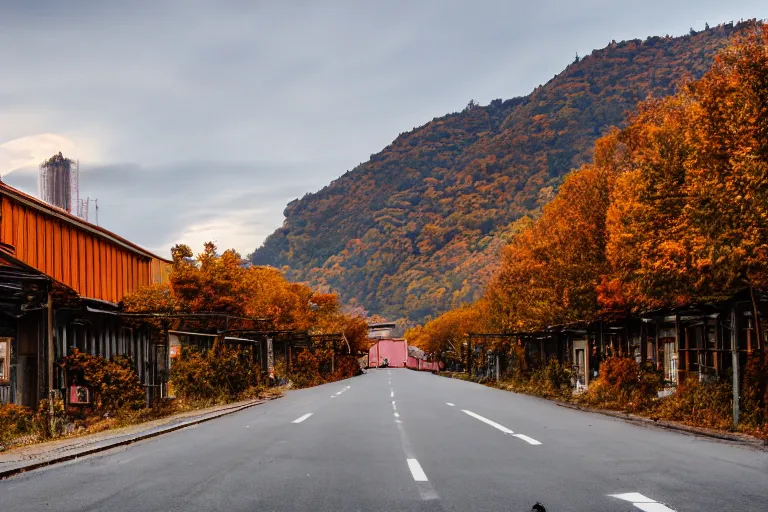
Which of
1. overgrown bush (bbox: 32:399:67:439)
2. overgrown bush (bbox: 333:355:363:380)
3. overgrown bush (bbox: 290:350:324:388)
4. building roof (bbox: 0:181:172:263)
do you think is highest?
building roof (bbox: 0:181:172:263)

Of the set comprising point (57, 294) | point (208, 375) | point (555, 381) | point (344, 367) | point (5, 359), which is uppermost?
point (57, 294)

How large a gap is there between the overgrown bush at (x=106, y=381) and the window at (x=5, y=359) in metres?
1.81

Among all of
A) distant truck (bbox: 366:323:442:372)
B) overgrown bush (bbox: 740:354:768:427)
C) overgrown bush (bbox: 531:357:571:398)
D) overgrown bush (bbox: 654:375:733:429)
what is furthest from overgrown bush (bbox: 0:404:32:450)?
distant truck (bbox: 366:323:442:372)

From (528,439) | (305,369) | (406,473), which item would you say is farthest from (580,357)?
(406,473)

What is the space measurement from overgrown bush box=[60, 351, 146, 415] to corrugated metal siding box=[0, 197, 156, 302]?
659cm

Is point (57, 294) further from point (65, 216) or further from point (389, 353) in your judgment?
point (389, 353)

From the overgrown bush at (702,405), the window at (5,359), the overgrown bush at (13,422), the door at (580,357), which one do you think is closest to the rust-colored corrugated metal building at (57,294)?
the window at (5,359)

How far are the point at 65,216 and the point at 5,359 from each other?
10913 mm

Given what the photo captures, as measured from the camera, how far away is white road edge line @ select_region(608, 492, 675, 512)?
7469 millimetres

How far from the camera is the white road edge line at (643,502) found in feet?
24.5

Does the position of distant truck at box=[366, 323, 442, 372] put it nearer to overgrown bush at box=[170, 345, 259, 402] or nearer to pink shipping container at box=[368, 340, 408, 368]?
pink shipping container at box=[368, 340, 408, 368]

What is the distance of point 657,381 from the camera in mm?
25750

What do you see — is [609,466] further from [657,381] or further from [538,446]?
[657,381]

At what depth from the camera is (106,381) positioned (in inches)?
834
